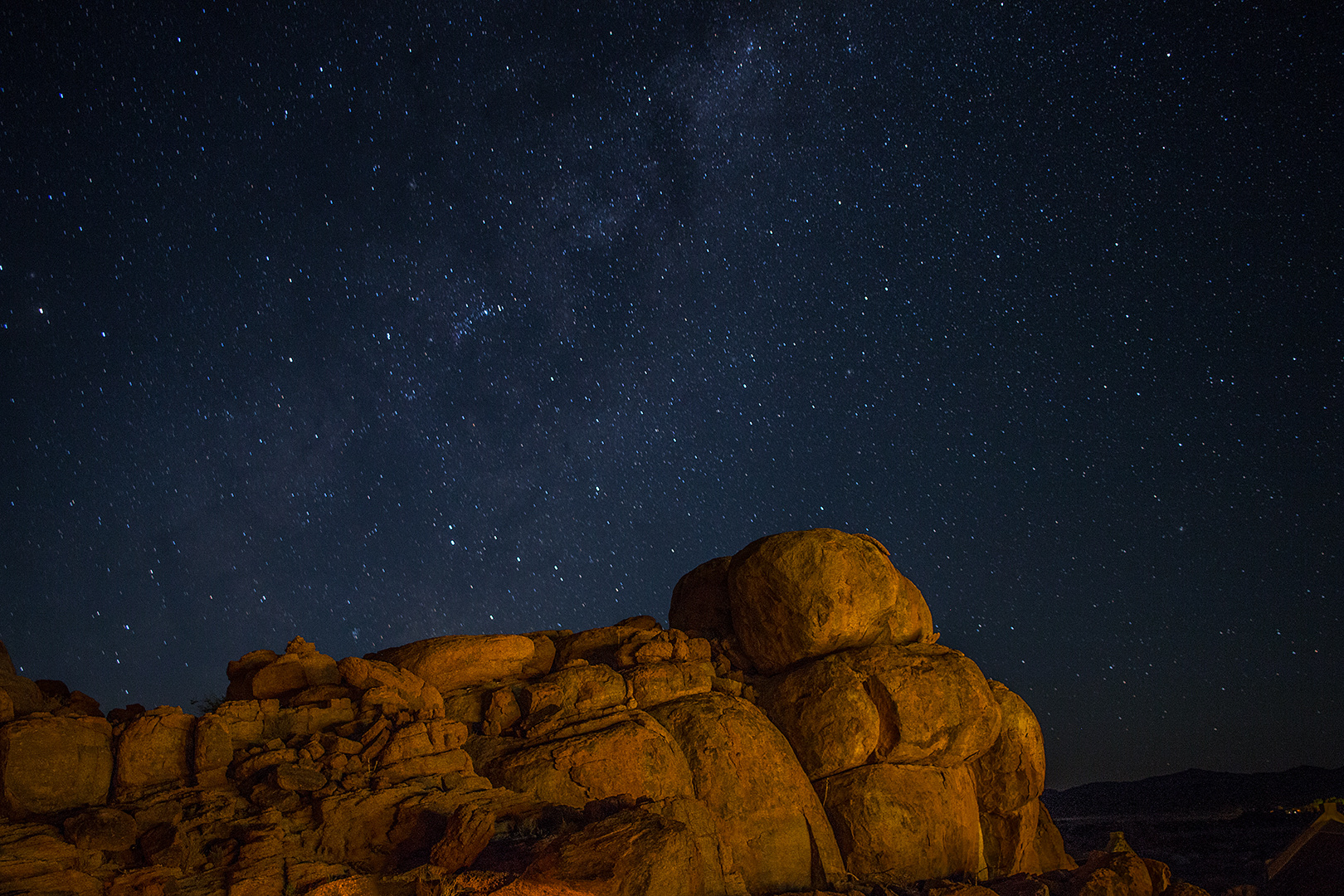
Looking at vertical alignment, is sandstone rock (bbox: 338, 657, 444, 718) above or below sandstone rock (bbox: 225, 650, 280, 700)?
below

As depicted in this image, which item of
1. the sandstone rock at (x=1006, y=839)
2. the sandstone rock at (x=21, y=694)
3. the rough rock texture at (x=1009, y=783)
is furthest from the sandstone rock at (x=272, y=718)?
the sandstone rock at (x=1006, y=839)

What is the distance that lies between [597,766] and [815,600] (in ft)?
26.8

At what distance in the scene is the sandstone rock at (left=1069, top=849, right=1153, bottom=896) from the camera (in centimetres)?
1703

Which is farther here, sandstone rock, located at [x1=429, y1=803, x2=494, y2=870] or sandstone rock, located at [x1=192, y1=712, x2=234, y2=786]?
sandstone rock, located at [x1=192, y1=712, x2=234, y2=786]

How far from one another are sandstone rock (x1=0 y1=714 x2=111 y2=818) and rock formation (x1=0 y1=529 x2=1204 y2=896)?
0.03m

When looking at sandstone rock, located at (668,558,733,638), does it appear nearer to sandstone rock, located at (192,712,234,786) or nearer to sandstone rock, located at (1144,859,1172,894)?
sandstone rock, located at (1144,859,1172,894)

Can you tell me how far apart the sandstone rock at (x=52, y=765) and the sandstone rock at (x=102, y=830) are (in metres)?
0.82

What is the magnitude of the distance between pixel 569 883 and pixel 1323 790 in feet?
336

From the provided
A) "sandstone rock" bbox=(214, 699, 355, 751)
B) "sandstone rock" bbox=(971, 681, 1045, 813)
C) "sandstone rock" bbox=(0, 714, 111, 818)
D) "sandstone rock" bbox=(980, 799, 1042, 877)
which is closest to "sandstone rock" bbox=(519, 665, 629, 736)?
"sandstone rock" bbox=(214, 699, 355, 751)

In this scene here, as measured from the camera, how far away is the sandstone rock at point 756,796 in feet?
53.9

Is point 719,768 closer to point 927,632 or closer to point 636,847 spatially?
point 636,847

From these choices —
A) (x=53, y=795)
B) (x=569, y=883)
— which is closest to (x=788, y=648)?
(x=569, y=883)

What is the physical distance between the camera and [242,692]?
1677cm

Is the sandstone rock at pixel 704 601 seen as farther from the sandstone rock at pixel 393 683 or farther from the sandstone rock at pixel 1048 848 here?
the sandstone rock at pixel 1048 848
